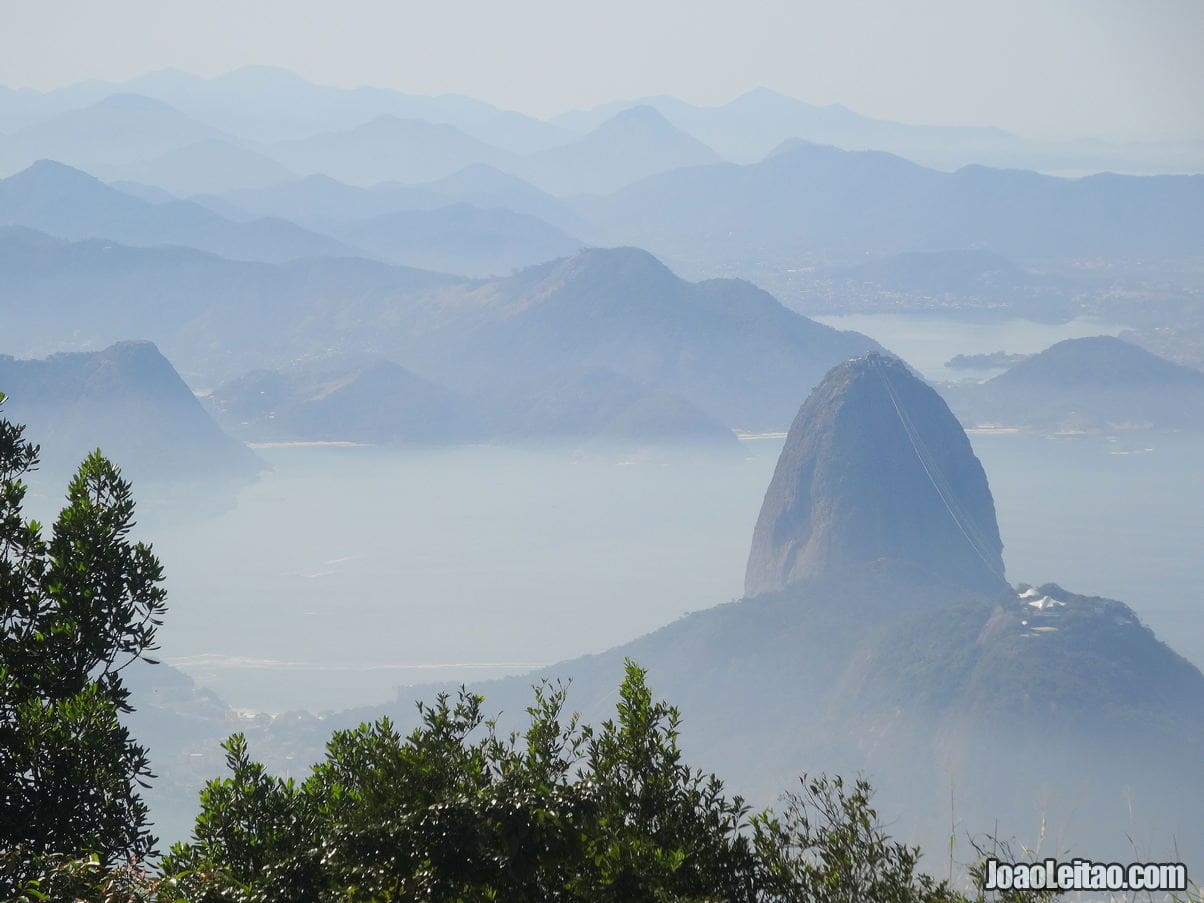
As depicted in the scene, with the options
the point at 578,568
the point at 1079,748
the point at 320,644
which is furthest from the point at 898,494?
the point at 578,568

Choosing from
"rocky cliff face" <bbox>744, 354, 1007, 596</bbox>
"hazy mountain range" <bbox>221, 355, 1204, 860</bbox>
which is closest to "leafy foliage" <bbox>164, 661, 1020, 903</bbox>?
"hazy mountain range" <bbox>221, 355, 1204, 860</bbox>

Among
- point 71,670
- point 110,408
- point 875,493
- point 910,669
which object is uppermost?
point 110,408

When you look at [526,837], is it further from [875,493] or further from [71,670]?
[875,493]

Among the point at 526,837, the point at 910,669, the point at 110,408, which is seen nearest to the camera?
the point at 526,837

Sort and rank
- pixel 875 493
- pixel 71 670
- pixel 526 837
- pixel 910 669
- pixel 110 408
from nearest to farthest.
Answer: pixel 526 837 < pixel 71 670 < pixel 910 669 < pixel 875 493 < pixel 110 408

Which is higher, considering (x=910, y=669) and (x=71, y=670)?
(x=910, y=669)

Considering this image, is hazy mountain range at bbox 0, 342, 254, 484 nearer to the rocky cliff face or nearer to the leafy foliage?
the rocky cliff face

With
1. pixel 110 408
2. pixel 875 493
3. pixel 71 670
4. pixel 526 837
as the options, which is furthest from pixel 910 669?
pixel 110 408

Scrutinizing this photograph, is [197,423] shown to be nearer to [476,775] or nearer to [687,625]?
[687,625]
